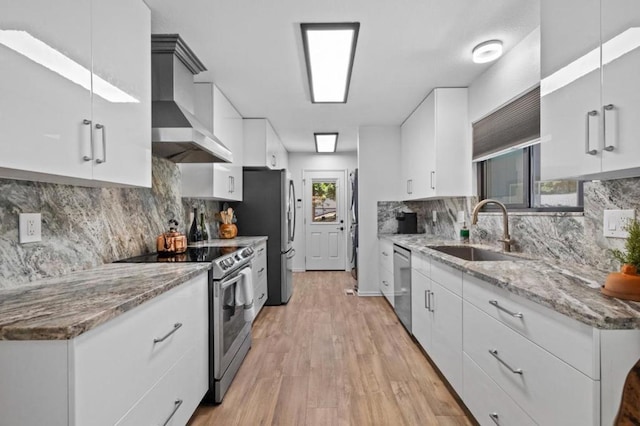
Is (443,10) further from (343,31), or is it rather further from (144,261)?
(144,261)

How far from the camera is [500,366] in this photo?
1.49 meters

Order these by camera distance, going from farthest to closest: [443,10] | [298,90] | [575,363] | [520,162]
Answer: [298,90] < [520,162] < [443,10] < [575,363]

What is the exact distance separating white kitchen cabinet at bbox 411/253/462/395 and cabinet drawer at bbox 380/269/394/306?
934mm

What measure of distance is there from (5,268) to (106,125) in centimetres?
69

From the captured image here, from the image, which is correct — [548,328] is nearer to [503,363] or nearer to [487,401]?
[503,363]

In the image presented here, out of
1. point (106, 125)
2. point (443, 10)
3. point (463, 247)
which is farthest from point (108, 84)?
point (463, 247)

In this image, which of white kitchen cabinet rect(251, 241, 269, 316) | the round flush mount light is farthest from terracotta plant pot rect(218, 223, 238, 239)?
the round flush mount light

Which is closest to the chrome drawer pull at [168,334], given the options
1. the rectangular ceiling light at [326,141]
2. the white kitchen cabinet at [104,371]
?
the white kitchen cabinet at [104,371]

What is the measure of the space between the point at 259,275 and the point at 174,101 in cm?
209

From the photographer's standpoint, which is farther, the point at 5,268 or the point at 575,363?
the point at 5,268

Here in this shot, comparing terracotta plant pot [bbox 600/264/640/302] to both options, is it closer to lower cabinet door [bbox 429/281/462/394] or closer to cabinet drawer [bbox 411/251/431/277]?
lower cabinet door [bbox 429/281/462/394]

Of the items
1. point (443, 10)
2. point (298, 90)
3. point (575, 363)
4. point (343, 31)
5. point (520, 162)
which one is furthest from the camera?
point (298, 90)

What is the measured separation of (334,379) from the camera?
7.73 feet

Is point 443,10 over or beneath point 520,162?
over
